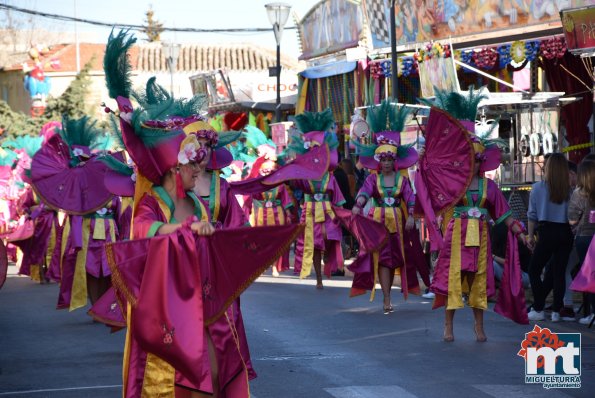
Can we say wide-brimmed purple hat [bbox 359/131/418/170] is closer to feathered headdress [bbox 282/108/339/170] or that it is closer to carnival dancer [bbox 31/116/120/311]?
feathered headdress [bbox 282/108/339/170]

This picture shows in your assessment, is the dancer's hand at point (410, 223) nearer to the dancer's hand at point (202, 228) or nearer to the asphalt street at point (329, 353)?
the asphalt street at point (329, 353)

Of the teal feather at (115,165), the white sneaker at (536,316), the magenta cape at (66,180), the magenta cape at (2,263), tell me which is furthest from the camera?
the magenta cape at (66,180)

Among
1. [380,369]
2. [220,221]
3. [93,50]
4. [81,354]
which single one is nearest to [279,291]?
[81,354]

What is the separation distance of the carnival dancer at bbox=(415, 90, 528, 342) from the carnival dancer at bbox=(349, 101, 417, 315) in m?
2.21

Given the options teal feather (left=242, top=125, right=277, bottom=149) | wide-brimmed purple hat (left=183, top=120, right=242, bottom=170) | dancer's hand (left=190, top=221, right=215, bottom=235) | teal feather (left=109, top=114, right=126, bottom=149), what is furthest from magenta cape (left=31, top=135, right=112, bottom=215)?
teal feather (left=242, top=125, right=277, bottom=149)

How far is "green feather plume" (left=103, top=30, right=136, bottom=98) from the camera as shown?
6523 millimetres

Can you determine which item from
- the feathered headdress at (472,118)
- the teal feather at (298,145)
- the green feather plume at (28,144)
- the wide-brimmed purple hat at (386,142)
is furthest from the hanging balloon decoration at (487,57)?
the feathered headdress at (472,118)

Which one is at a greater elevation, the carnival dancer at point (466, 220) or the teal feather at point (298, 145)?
the teal feather at point (298, 145)

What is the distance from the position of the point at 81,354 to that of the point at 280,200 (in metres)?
7.62

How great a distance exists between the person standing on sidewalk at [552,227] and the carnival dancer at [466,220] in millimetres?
1187

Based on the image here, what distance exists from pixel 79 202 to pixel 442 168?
13.0 ft

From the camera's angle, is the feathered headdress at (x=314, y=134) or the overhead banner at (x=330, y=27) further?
the overhead banner at (x=330, y=27)

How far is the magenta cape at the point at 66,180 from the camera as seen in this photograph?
12000mm

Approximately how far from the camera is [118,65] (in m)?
6.59
